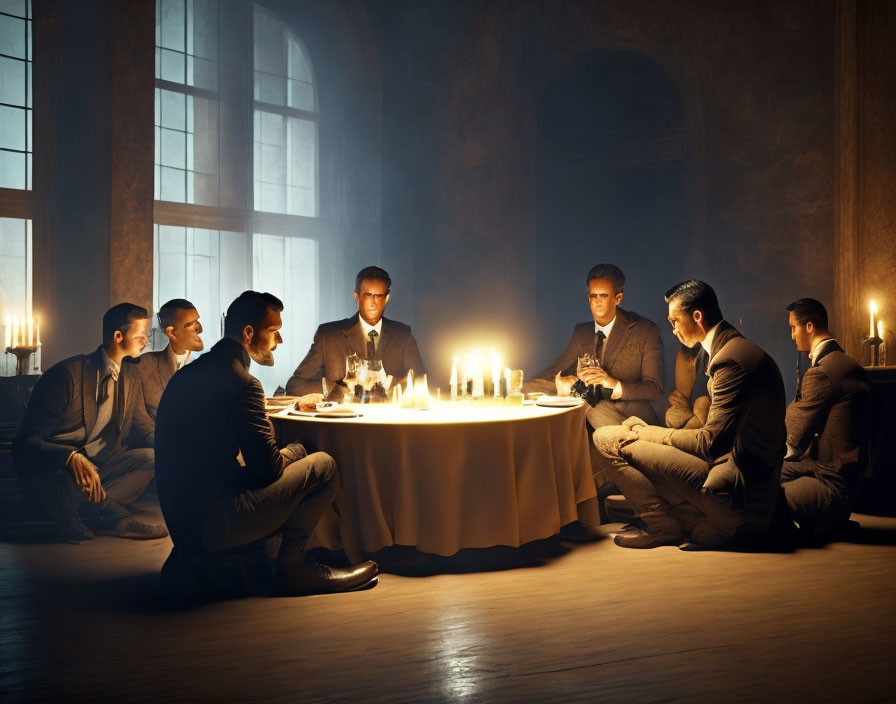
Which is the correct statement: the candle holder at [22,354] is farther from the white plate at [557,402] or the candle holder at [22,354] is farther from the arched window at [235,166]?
the white plate at [557,402]

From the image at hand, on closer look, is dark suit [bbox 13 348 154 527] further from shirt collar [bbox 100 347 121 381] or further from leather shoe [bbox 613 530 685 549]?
leather shoe [bbox 613 530 685 549]

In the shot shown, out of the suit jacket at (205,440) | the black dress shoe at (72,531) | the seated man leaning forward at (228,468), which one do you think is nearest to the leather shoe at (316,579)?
the seated man leaning forward at (228,468)

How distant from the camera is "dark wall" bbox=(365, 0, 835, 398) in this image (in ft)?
22.3

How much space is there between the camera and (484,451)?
13.7ft

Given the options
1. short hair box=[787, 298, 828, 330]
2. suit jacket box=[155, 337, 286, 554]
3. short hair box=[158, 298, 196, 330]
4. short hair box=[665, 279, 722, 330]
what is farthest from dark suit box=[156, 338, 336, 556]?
short hair box=[787, 298, 828, 330]

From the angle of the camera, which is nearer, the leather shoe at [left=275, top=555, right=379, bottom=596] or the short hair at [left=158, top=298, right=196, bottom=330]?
the leather shoe at [left=275, top=555, right=379, bottom=596]

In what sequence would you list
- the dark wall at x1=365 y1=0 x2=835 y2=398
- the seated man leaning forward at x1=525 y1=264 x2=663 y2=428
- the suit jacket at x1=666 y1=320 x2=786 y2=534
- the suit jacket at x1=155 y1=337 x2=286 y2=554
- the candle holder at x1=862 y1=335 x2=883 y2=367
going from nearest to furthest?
1. the suit jacket at x1=155 y1=337 x2=286 y2=554
2. the suit jacket at x1=666 y1=320 x2=786 y2=534
3. the seated man leaning forward at x1=525 y1=264 x2=663 y2=428
4. the candle holder at x1=862 y1=335 x2=883 y2=367
5. the dark wall at x1=365 y1=0 x2=835 y2=398

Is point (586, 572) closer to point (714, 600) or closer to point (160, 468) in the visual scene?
point (714, 600)

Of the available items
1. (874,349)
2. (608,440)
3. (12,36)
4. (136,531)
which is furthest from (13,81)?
(874,349)

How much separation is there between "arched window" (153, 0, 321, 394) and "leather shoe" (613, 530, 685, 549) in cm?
402

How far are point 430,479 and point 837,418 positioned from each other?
2.17 m

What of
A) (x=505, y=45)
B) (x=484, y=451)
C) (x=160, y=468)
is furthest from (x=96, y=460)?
(x=505, y=45)

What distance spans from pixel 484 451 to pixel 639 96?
479cm

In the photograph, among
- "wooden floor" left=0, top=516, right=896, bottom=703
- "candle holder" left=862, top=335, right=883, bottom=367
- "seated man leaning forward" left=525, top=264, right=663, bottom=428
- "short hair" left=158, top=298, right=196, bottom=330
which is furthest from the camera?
"candle holder" left=862, top=335, right=883, bottom=367
